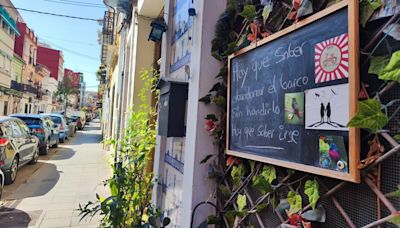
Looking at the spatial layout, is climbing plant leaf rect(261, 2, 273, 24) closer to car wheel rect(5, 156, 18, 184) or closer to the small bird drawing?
the small bird drawing

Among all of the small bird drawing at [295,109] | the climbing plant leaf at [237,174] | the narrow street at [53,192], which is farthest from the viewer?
the narrow street at [53,192]

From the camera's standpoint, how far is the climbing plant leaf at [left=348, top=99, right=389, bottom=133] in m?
0.95

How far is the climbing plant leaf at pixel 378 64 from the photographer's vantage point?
0.98m

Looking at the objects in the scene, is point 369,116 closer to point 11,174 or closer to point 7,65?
point 11,174

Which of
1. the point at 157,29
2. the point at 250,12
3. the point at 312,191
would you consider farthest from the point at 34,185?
the point at 312,191

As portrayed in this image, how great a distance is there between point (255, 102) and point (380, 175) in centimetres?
82

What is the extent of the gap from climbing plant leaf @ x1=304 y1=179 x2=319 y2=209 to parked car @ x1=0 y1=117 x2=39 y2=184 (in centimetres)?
662

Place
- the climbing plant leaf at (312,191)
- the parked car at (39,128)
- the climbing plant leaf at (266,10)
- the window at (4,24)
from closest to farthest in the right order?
the climbing plant leaf at (312,191), the climbing plant leaf at (266,10), the parked car at (39,128), the window at (4,24)

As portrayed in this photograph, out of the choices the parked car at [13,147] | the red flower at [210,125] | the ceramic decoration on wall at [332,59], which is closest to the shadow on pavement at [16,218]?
the parked car at [13,147]

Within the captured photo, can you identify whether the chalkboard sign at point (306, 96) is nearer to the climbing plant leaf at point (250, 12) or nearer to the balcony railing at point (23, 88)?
the climbing plant leaf at point (250, 12)

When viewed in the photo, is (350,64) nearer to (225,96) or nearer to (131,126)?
(225,96)

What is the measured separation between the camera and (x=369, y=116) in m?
0.95

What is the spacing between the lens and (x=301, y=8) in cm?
135

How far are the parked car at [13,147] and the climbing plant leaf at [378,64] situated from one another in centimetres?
695
